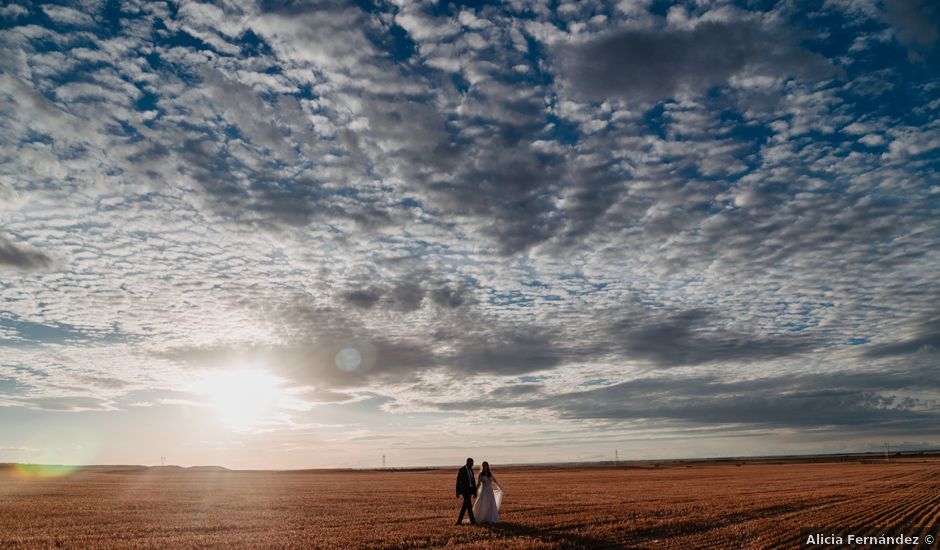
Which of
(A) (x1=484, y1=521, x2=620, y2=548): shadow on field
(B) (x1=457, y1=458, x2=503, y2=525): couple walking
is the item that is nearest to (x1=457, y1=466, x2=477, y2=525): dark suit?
(B) (x1=457, y1=458, x2=503, y2=525): couple walking

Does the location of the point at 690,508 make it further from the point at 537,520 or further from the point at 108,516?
the point at 108,516

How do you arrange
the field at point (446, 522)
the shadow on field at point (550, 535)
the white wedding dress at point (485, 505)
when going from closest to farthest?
1. the shadow on field at point (550, 535)
2. the field at point (446, 522)
3. the white wedding dress at point (485, 505)

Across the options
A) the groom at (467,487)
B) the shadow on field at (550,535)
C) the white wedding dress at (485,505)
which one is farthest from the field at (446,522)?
the groom at (467,487)

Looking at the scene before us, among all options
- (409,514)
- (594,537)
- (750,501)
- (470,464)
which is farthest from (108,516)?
(750,501)

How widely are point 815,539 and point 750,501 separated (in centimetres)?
1559

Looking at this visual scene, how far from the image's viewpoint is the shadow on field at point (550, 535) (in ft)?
61.6

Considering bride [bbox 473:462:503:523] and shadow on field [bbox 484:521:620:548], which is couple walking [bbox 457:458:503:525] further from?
shadow on field [bbox 484:521:620:548]

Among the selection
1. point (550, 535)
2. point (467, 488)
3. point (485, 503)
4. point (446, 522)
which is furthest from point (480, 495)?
point (550, 535)

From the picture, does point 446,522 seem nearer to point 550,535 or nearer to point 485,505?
point 485,505

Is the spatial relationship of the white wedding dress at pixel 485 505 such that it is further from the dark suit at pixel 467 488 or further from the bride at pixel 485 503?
the dark suit at pixel 467 488

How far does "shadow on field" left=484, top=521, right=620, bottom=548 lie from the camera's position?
18766 mm

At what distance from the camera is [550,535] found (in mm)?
20312

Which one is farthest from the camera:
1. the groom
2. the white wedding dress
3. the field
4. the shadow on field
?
the white wedding dress

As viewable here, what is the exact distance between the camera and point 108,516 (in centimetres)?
2836
